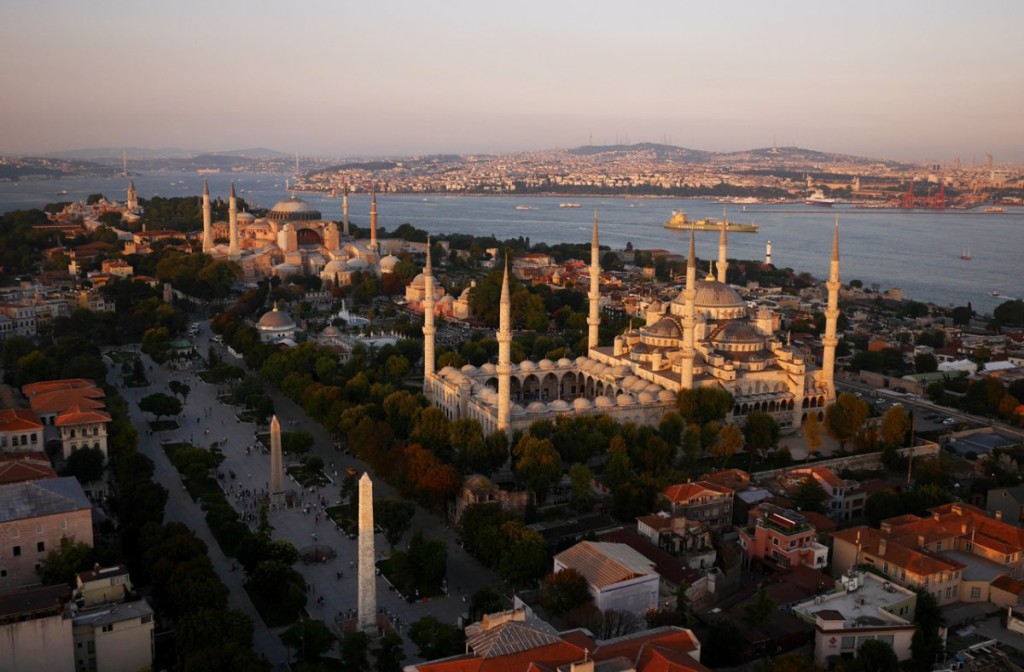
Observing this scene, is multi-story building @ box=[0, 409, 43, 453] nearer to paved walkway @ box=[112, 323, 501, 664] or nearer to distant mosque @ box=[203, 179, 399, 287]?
paved walkway @ box=[112, 323, 501, 664]

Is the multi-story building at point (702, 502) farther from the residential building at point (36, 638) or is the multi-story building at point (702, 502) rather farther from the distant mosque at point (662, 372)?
the residential building at point (36, 638)

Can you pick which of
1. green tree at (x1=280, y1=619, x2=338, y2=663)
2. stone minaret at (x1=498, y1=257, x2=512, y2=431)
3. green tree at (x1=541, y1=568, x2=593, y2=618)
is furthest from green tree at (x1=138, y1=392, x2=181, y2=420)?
green tree at (x1=541, y1=568, x2=593, y2=618)

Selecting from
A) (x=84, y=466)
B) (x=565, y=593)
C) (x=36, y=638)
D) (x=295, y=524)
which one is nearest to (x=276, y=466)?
(x=295, y=524)

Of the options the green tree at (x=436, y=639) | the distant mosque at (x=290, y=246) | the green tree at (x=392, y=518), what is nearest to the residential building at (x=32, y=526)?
the green tree at (x=392, y=518)

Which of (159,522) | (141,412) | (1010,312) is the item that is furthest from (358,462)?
(1010,312)

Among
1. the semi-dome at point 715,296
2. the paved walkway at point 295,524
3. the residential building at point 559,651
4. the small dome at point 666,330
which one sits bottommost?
the paved walkway at point 295,524

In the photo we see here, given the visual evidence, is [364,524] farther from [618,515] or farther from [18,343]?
[18,343]
